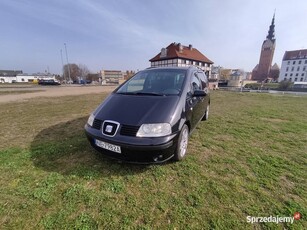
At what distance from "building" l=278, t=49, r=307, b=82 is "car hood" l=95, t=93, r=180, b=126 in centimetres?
9207

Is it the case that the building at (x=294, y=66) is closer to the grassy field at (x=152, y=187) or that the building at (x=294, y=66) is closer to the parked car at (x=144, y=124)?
the grassy field at (x=152, y=187)

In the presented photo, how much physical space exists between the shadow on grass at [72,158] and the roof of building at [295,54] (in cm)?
10324

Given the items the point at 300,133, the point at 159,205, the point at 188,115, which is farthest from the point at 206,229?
the point at 300,133

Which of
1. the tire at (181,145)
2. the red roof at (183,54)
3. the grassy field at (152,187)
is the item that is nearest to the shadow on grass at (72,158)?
the grassy field at (152,187)

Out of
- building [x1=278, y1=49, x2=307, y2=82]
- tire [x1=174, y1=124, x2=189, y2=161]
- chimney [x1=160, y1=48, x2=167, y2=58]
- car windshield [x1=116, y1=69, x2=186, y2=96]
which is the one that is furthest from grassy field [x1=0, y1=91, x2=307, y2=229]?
building [x1=278, y1=49, x2=307, y2=82]

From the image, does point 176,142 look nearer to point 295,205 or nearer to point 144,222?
point 144,222

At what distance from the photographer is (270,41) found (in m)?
75.5

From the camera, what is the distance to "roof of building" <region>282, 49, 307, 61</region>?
7288 centimetres

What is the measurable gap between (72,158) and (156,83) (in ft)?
7.46

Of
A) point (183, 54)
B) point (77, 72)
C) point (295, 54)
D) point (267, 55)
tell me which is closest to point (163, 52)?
point (183, 54)

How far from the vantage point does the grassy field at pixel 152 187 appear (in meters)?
1.76

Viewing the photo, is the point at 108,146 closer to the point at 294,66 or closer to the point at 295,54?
the point at 294,66

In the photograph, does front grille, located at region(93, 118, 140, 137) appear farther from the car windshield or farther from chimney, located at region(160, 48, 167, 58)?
chimney, located at region(160, 48, 167, 58)

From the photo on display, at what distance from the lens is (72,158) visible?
2961mm
